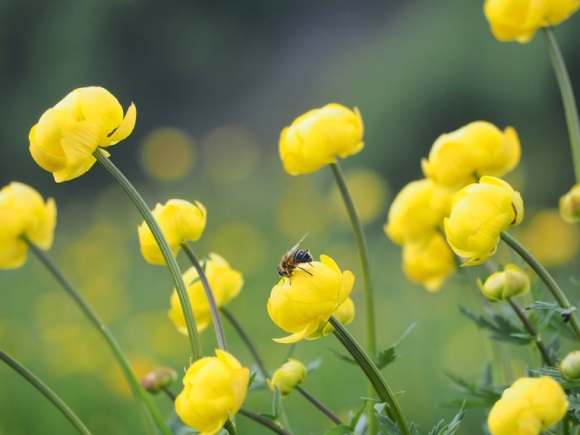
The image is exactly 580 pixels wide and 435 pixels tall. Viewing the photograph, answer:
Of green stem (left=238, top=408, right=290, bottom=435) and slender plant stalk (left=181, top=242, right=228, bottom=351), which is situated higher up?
slender plant stalk (left=181, top=242, right=228, bottom=351)

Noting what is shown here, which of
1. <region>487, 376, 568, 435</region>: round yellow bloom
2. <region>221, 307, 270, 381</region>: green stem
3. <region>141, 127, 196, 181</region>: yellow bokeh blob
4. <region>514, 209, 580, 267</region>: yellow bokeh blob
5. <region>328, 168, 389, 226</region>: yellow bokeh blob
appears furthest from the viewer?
<region>141, 127, 196, 181</region>: yellow bokeh blob

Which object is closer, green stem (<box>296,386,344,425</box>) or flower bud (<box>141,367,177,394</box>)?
green stem (<box>296,386,344,425</box>)

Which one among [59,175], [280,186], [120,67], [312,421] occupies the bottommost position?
[312,421]

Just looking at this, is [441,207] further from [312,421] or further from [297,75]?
[297,75]

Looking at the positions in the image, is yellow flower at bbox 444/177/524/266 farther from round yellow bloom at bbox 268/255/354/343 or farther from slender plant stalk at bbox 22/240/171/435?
slender plant stalk at bbox 22/240/171/435

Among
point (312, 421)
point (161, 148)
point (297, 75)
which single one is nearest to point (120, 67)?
point (297, 75)

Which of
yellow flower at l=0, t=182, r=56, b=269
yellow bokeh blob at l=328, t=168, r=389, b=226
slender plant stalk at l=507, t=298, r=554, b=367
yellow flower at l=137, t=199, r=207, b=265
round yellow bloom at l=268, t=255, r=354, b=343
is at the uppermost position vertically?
yellow flower at l=0, t=182, r=56, b=269

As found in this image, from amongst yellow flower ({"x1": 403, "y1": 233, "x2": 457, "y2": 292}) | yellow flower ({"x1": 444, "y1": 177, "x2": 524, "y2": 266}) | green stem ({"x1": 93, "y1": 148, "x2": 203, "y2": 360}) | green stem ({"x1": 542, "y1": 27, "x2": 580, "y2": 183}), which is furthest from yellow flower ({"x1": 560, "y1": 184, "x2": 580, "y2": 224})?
green stem ({"x1": 93, "y1": 148, "x2": 203, "y2": 360})

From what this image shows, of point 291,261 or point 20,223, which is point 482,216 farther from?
point 20,223
